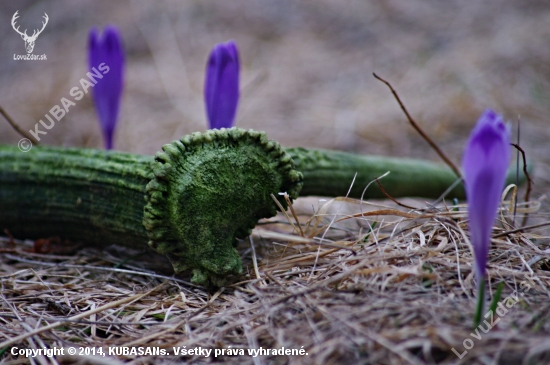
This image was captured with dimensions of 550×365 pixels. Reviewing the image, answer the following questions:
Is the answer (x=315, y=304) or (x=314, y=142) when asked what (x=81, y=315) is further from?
(x=314, y=142)

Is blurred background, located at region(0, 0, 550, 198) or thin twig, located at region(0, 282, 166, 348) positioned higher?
blurred background, located at region(0, 0, 550, 198)

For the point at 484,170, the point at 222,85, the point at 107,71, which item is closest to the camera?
the point at 484,170

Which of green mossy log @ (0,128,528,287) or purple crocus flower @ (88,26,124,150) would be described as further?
purple crocus flower @ (88,26,124,150)

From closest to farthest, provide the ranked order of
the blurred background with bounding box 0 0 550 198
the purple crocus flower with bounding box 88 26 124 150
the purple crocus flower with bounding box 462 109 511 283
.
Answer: the purple crocus flower with bounding box 462 109 511 283
the purple crocus flower with bounding box 88 26 124 150
the blurred background with bounding box 0 0 550 198

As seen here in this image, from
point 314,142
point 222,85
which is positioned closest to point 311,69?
point 314,142

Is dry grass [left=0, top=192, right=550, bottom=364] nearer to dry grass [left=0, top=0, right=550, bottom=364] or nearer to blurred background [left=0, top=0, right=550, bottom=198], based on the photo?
dry grass [left=0, top=0, right=550, bottom=364]

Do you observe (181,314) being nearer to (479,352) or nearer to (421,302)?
(421,302)

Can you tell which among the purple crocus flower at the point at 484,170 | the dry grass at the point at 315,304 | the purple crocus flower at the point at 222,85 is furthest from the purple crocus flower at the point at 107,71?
the purple crocus flower at the point at 484,170

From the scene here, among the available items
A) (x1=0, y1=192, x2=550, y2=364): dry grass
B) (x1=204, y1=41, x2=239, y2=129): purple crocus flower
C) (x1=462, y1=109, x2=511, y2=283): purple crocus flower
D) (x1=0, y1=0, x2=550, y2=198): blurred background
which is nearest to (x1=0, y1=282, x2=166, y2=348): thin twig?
(x1=0, y1=192, x2=550, y2=364): dry grass
